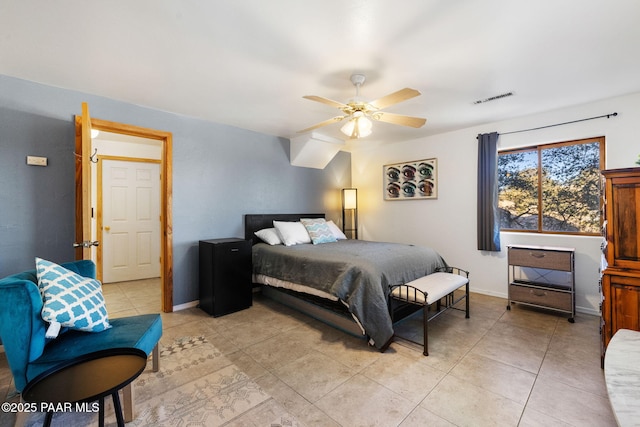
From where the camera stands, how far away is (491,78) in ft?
8.27

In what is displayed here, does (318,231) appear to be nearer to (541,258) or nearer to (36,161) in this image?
(541,258)

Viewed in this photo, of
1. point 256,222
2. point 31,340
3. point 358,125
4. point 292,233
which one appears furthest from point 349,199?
point 31,340

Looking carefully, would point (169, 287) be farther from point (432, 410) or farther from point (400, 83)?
point (400, 83)

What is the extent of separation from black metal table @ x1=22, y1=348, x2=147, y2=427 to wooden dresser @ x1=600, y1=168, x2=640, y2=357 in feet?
10.1

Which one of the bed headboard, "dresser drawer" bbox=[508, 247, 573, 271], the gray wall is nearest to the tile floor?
"dresser drawer" bbox=[508, 247, 573, 271]

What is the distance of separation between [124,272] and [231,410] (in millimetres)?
4215

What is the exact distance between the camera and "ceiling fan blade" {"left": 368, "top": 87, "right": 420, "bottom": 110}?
2073 mm

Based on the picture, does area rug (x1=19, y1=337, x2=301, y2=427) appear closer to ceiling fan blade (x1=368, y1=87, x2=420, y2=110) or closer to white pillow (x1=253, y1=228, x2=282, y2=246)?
white pillow (x1=253, y1=228, x2=282, y2=246)

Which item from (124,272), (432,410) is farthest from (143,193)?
(432,410)

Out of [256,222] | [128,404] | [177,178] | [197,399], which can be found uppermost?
[177,178]

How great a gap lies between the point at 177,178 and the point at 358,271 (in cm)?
251

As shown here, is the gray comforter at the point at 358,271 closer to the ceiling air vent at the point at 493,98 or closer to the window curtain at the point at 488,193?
the window curtain at the point at 488,193

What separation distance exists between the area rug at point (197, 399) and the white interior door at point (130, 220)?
10.6 ft

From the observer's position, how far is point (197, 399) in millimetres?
1818
